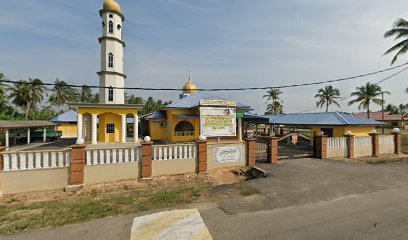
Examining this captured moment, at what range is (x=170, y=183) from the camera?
361 inches

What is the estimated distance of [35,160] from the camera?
784 cm

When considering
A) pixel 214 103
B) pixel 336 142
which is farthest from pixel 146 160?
pixel 336 142

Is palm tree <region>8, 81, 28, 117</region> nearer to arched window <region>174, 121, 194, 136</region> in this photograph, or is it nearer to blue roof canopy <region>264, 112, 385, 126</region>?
arched window <region>174, 121, 194, 136</region>

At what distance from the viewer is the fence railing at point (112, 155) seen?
28.2 feet

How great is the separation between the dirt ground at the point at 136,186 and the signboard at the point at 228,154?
0.47 meters

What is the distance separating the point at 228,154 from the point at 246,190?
3622 millimetres

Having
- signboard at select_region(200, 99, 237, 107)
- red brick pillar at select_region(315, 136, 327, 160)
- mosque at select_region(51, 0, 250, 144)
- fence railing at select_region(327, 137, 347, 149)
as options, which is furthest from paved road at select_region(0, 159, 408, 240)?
mosque at select_region(51, 0, 250, 144)

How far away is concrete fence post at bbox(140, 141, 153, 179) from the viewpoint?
9281 mm

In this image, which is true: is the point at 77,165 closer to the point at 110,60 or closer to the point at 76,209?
the point at 76,209

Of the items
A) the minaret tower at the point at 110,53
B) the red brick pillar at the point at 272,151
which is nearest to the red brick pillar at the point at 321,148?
the red brick pillar at the point at 272,151

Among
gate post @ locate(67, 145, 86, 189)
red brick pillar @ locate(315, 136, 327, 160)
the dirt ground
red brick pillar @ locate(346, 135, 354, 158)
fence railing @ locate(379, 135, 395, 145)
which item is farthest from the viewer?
fence railing @ locate(379, 135, 395, 145)

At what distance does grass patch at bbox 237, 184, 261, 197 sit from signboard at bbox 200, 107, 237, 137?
6132 mm

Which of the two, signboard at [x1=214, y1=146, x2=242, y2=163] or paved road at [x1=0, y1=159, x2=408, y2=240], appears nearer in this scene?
paved road at [x1=0, y1=159, x2=408, y2=240]

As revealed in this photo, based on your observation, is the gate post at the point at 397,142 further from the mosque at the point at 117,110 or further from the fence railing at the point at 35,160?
the fence railing at the point at 35,160
